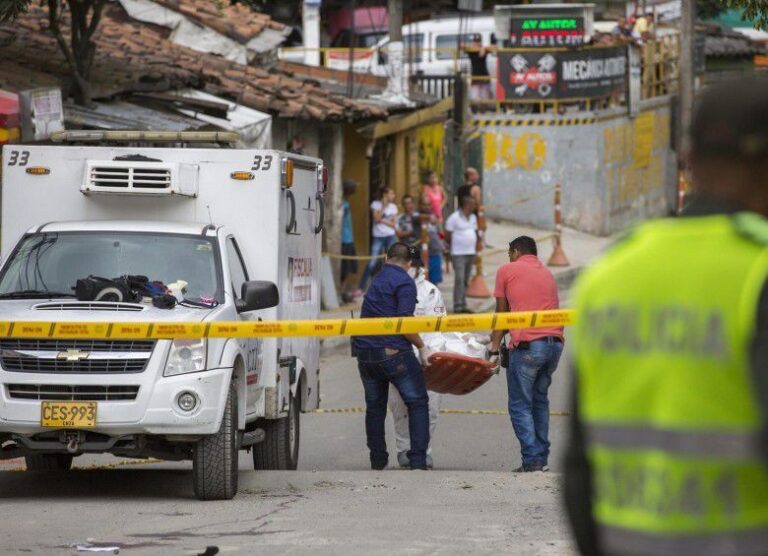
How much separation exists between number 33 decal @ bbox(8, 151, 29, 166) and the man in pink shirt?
362 centimetres

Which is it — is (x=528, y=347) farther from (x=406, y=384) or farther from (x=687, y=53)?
(x=687, y=53)

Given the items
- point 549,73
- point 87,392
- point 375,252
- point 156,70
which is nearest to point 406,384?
point 87,392

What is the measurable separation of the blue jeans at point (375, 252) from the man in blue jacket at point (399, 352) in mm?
11980

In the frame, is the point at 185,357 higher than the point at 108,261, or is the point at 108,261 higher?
the point at 108,261

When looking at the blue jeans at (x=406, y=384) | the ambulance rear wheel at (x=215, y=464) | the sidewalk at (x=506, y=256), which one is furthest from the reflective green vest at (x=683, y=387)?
the sidewalk at (x=506, y=256)

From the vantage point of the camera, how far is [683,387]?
2.80 meters

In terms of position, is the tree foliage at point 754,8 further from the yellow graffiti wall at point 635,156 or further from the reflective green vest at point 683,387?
the yellow graffiti wall at point 635,156

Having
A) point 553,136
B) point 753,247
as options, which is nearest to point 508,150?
point 553,136

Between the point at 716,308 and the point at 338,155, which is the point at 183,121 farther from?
the point at 716,308

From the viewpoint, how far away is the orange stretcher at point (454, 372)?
1174 centimetres

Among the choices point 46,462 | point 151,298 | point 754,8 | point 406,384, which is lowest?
point 46,462

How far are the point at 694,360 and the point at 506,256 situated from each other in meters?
27.0

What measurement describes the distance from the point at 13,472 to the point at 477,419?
501 centimetres

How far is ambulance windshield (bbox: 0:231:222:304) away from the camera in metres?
10.4
